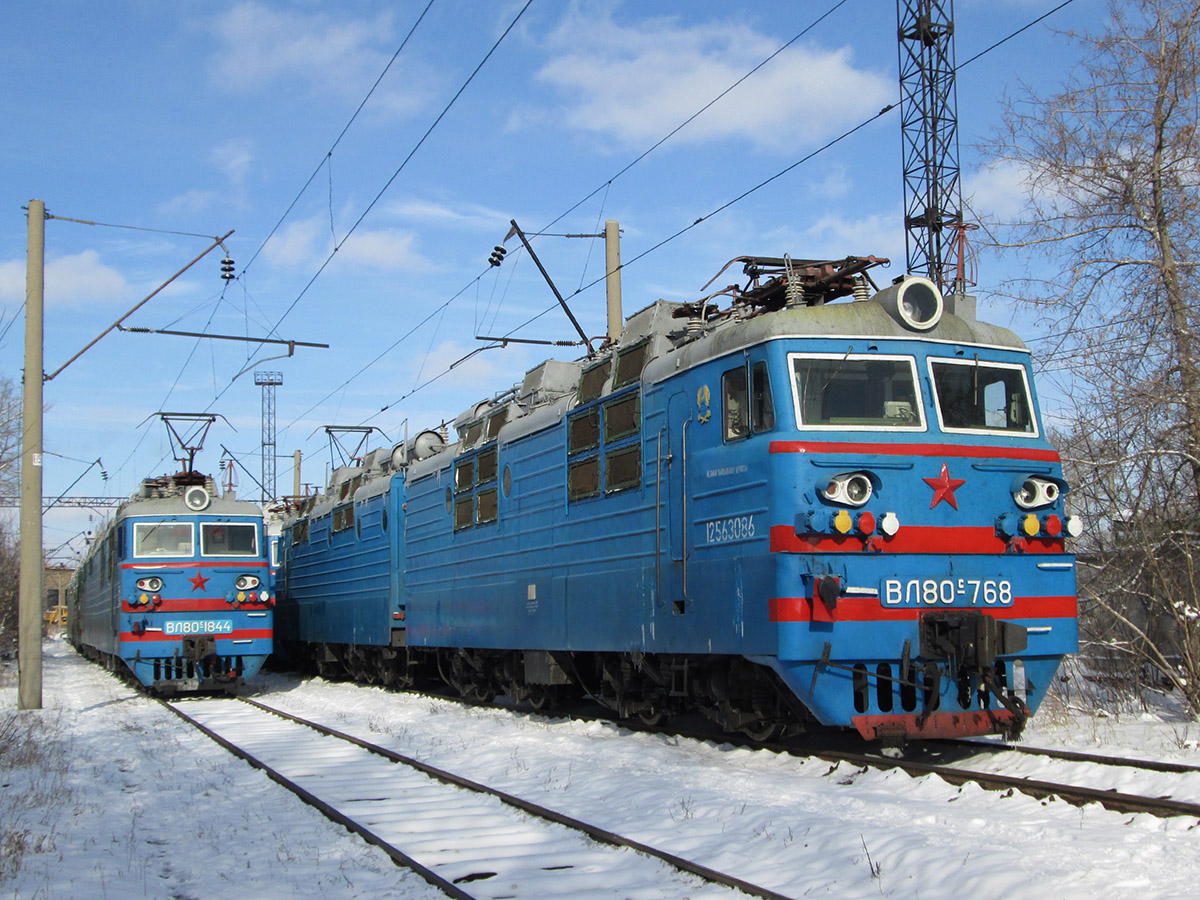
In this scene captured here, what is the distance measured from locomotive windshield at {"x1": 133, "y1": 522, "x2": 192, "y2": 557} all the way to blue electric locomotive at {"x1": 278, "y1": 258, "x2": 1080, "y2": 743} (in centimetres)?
967

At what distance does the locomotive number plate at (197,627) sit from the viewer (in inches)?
754

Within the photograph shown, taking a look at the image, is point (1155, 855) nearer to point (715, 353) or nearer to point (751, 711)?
point (751, 711)

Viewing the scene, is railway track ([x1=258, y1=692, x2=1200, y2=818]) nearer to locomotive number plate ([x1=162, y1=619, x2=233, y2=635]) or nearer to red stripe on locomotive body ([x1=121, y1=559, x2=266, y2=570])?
locomotive number plate ([x1=162, y1=619, x2=233, y2=635])

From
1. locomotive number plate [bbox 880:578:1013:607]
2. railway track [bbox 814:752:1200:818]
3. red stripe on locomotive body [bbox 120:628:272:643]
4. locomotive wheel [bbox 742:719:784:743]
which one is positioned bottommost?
railway track [bbox 814:752:1200:818]

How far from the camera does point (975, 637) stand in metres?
8.69

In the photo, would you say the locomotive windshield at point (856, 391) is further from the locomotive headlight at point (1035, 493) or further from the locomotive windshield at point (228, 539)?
the locomotive windshield at point (228, 539)

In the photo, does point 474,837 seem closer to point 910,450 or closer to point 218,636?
point 910,450

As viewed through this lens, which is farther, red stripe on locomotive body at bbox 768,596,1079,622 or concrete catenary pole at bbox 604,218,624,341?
concrete catenary pole at bbox 604,218,624,341

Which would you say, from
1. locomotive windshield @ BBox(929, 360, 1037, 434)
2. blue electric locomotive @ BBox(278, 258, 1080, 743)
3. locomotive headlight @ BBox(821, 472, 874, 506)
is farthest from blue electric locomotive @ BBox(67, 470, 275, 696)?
locomotive windshield @ BBox(929, 360, 1037, 434)

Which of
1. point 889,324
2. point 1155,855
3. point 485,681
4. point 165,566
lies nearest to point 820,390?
point 889,324

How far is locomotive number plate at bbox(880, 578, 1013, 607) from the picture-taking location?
8758mm

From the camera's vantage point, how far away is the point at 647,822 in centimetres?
764

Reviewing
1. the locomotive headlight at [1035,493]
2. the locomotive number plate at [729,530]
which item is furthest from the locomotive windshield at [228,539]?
the locomotive headlight at [1035,493]

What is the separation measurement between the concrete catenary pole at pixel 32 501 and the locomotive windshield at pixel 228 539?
12.2ft
